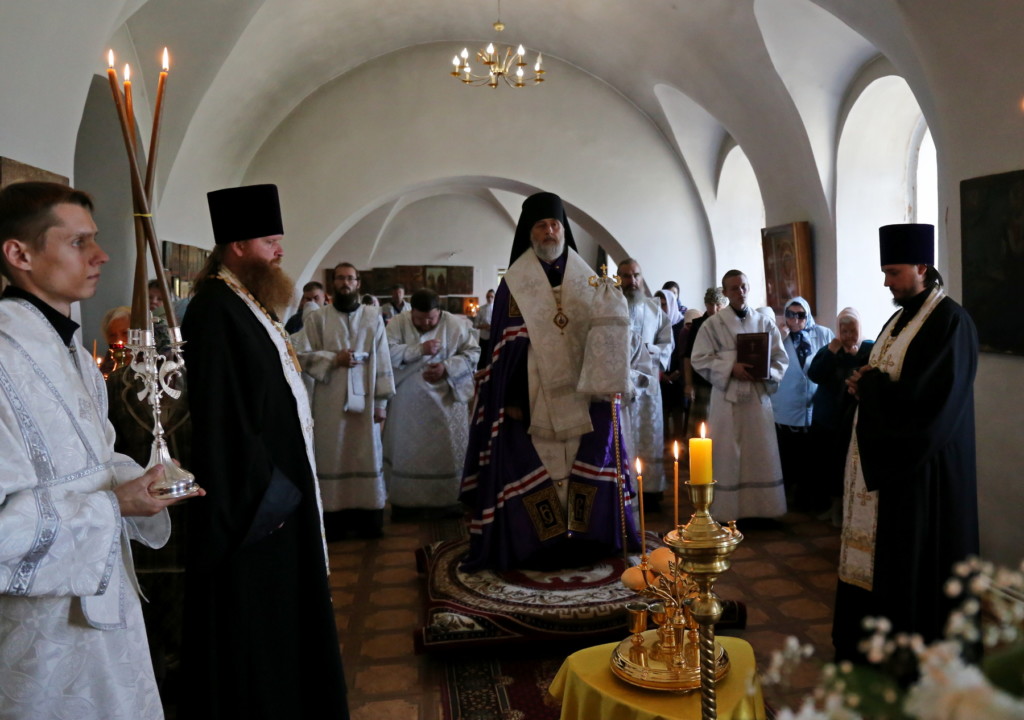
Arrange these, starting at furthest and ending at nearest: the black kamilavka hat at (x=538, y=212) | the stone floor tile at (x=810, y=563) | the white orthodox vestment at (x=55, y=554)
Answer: the stone floor tile at (x=810, y=563)
the black kamilavka hat at (x=538, y=212)
the white orthodox vestment at (x=55, y=554)

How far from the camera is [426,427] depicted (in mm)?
6438

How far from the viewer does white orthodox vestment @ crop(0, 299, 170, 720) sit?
61.6 inches

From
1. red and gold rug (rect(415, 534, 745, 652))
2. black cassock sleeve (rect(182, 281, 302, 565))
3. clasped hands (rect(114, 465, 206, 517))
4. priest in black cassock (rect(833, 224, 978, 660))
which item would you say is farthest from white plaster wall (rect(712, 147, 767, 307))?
clasped hands (rect(114, 465, 206, 517))

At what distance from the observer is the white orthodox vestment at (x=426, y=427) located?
6.42 metres

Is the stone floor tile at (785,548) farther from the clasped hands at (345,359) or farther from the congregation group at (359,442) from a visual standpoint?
the clasped hands at (345,359)

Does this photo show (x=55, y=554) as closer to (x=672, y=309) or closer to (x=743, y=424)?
(x=743, y=424)

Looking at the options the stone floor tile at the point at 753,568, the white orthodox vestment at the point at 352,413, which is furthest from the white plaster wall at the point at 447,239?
the stone floor tile at the point at 753,568

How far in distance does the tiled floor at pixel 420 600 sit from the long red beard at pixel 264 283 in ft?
5.76

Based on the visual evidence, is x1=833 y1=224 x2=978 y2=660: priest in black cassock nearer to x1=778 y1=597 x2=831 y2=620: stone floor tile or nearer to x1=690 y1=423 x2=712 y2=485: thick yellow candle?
x1=778 y1=597 x2=831 y2=620: stone floor tile

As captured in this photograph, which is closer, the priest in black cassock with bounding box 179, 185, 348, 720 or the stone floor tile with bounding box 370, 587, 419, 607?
the priest in black cassock with bounding box 179, 185, 348, 720

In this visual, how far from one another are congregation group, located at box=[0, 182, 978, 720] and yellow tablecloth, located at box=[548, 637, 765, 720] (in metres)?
0.75

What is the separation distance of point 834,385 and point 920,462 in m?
2.59

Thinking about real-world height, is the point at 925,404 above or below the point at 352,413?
above

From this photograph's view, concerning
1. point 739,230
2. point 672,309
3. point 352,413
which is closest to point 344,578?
point 352,413
